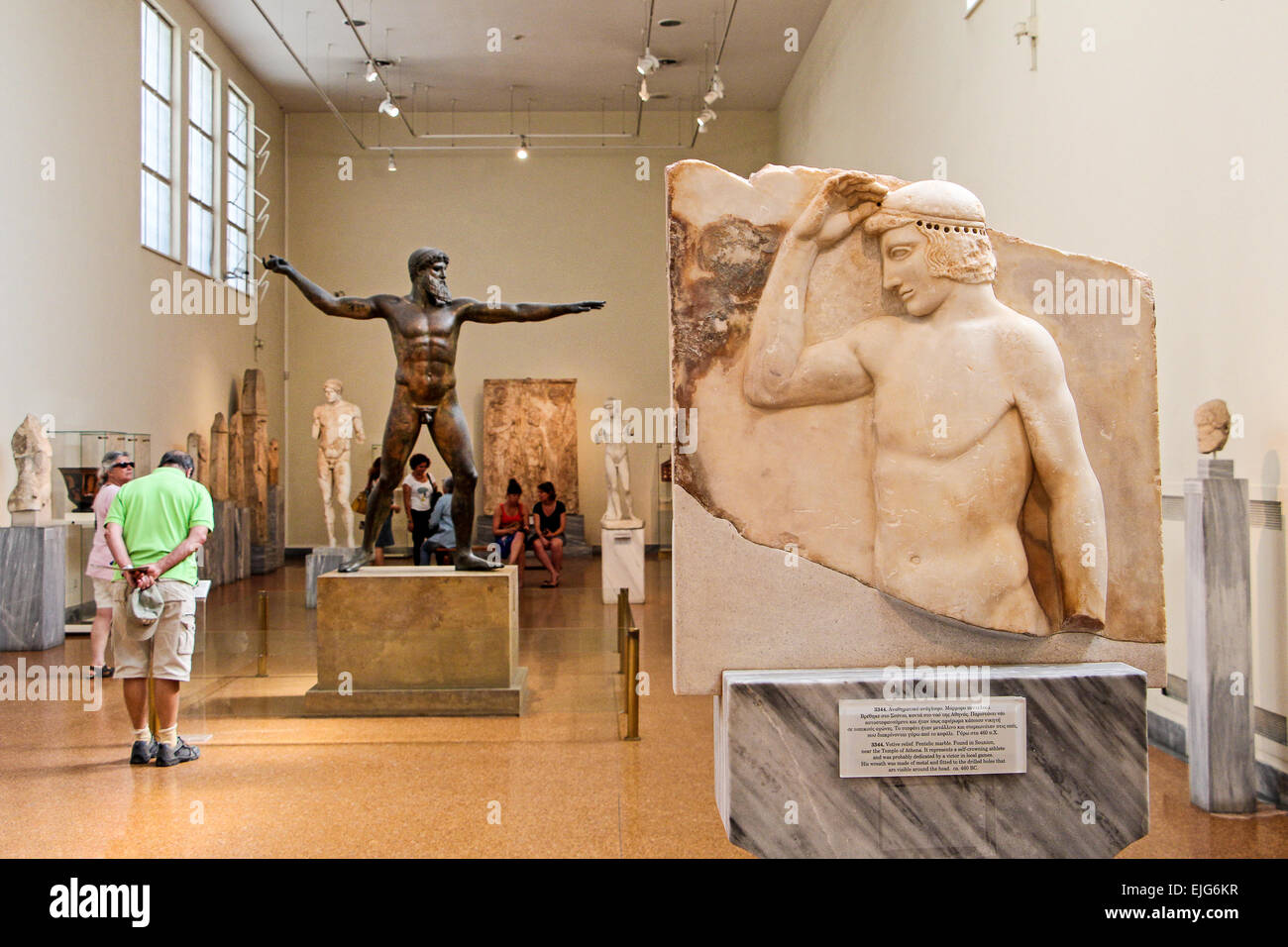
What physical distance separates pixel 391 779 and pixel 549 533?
27.4 ft

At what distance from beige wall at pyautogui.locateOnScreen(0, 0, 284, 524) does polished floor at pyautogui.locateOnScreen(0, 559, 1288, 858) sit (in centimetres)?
413

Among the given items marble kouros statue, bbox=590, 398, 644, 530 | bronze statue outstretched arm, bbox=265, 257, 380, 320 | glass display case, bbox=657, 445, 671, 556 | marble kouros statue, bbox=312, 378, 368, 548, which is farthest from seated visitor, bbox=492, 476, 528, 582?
bronze statue outstretched arm, bbox=265, 257, 380, 320

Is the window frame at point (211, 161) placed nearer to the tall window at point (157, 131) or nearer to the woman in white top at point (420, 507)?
the tall window at point (157, 131)

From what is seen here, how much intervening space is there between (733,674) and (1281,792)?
299cm

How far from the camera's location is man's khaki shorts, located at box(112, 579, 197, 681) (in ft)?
18.0

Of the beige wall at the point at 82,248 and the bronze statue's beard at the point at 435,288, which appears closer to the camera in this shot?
the bronze statue's beard at the point at 435,288

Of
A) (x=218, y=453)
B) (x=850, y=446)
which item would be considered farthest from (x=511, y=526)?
(x=850, y=446)

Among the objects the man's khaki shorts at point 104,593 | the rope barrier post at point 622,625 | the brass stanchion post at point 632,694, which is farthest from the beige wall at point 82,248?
the brass stanchion post at point 632,694

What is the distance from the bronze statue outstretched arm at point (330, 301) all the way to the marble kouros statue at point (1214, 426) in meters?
4.51

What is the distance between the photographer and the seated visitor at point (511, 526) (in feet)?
42.5

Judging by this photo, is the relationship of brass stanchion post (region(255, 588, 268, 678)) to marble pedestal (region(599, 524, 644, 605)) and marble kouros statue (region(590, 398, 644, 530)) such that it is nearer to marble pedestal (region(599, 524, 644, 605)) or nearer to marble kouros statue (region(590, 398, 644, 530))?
marble pedestal (region(599, 524, 644, 605))

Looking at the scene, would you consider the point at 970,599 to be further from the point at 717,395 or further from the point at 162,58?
the point at 162,58

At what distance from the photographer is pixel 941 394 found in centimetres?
315

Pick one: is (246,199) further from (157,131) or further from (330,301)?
(330,301)
